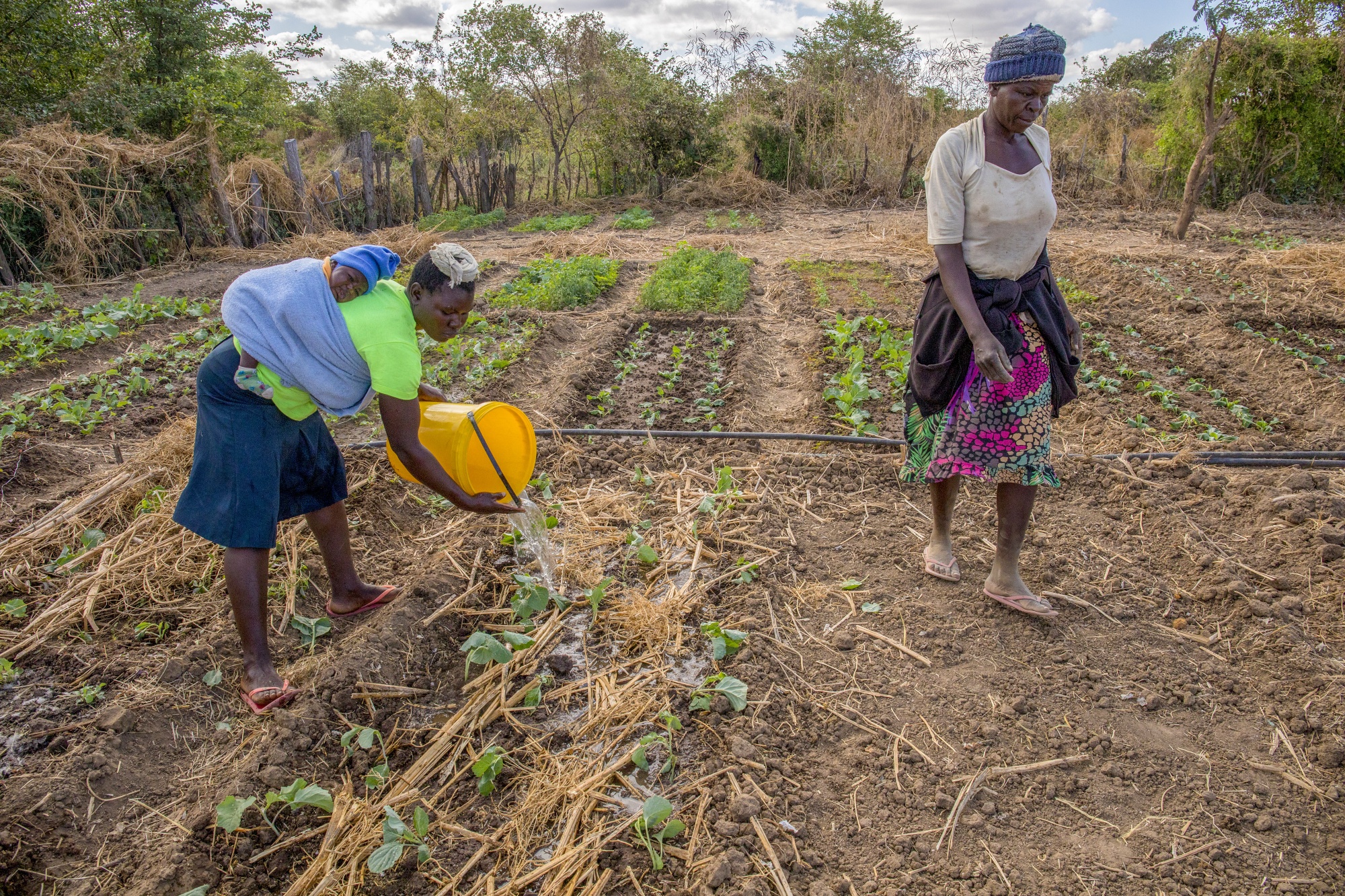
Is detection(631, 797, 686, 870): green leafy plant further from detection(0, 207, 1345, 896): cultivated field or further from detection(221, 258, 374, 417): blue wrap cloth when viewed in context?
detection(221, 258, 374, 417): blue wrap cloth

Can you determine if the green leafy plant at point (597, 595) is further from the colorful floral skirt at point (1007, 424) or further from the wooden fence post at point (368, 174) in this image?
the wooden fence post at point (368, 174)

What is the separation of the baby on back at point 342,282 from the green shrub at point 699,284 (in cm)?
500

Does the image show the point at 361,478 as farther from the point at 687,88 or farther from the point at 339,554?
the point at 687,88

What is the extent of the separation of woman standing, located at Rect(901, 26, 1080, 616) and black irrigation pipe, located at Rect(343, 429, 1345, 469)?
144cm

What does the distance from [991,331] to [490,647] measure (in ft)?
6.21

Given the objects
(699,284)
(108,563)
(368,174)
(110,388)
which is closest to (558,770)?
(108,563)

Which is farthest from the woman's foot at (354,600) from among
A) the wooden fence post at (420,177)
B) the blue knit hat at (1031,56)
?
the wooden fence post at (420,177)

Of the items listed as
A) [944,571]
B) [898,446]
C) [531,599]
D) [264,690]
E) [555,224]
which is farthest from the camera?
[555,224]

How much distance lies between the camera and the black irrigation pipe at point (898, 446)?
390 cm

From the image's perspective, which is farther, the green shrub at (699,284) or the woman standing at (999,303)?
the green shrub at (699,284)

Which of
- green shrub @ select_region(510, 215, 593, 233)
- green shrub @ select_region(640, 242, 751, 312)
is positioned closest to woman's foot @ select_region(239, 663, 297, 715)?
green shrub @ select_region(640, 242, 751, 312)

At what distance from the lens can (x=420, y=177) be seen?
44.3ft

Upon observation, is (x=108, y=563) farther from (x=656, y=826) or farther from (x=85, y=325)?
(x=85, y=325)

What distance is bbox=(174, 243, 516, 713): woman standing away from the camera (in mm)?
2242
